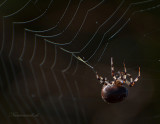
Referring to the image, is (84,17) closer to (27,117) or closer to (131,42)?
(131,42)

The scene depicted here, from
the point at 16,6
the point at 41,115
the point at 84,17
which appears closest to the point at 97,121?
the point at 41,115

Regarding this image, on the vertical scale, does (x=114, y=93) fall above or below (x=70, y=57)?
below

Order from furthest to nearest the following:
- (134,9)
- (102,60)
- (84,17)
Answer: (84,17) < (134,9) < (102,60)

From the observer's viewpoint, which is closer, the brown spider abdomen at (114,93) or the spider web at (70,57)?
the brown spider abdomen at (114,93)

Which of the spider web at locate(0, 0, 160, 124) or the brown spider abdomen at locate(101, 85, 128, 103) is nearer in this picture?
the brown spider abdomen at locate(101, 85, 128, 103)

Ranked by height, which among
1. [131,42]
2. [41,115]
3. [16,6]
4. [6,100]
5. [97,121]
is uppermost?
[16,6]

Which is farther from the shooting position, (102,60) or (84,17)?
(84,17)

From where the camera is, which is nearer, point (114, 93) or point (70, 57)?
point (114, 93)

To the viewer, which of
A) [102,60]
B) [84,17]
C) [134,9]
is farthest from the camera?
[84,17]
